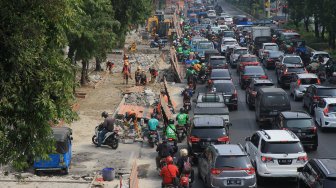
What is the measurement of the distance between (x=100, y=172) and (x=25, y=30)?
9.78 meters

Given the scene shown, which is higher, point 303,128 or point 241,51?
point 303,128

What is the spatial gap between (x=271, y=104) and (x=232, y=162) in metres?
11.8

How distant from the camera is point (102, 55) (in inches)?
1705

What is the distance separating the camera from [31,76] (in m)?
14.9

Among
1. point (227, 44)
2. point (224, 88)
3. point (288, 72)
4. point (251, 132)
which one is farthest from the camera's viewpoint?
point (227, 44)

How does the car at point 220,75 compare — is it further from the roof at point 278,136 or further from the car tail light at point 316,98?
the roof at point 278,136

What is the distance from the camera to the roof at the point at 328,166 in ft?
56.9

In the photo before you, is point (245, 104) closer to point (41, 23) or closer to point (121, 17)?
point (121, 17)

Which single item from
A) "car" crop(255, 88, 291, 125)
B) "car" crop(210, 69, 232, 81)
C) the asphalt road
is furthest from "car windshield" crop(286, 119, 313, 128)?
"car" crop(210, 69, 232, 81)

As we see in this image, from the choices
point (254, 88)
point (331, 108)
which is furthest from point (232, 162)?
point (254, 88)

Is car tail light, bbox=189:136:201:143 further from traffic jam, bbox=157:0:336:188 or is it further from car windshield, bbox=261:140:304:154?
car windshield, bbox=261:140:304:154

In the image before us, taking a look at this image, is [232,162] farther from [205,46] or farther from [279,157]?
[205,46]

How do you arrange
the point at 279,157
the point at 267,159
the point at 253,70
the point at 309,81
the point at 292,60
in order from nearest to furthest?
the point at 279,157
the point at 267,159
the point at 309,81
the point at 253,70
the point at 292,60

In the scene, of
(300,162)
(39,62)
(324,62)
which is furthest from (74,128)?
(324,62)
